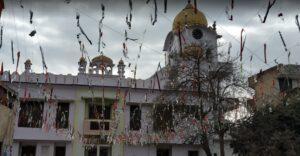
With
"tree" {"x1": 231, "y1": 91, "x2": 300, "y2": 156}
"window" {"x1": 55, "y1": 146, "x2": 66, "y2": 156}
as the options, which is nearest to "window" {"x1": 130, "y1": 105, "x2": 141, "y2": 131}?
"window" {"x1": 55, "y1": 146, "x2": 66, "y2": 156}

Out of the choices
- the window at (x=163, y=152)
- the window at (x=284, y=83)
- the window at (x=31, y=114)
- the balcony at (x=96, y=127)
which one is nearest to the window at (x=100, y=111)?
the balcony at (x=96, y=127)

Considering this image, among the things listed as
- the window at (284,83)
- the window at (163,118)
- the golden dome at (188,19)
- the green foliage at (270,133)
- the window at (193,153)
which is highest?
the golden dome at (188,19)

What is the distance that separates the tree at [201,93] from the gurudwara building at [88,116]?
1687mm

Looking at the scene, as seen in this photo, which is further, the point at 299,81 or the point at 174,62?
the point at 299,81

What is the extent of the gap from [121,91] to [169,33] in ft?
25.5

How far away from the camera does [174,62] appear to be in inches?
908

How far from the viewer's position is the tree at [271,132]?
13.7m

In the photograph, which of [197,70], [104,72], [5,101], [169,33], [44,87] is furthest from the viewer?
[169,33]

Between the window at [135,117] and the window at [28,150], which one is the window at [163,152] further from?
the window at [28,150]

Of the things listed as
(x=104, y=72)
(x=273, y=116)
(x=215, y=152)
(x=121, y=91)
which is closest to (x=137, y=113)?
(x=121, y=91)

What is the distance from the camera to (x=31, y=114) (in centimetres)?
2467

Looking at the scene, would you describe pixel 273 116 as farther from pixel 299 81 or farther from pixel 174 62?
pixel 299 81

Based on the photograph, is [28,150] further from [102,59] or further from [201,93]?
[201,93]

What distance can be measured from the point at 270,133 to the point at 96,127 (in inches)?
511
